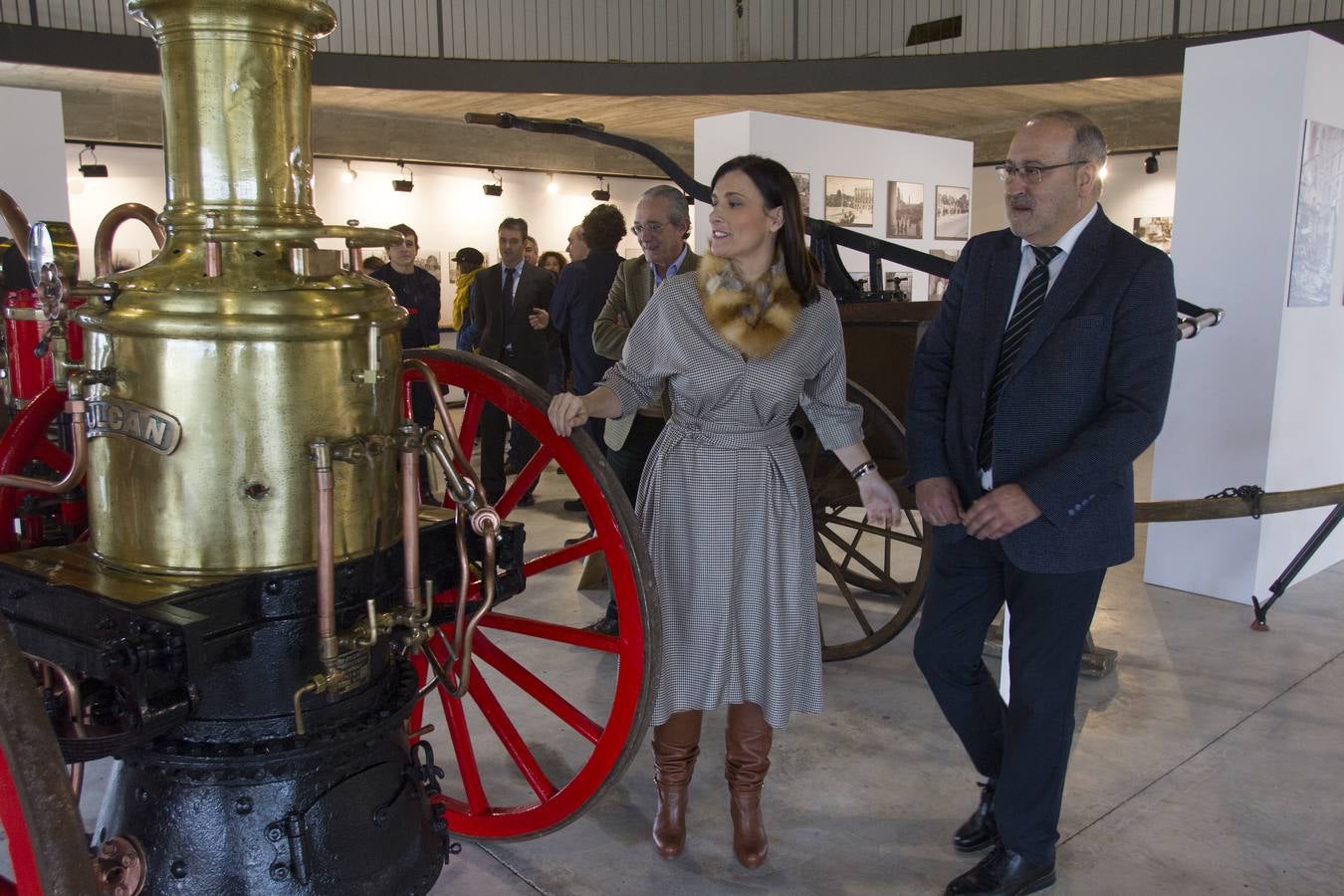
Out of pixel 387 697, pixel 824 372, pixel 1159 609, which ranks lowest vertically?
pixel 1159 609

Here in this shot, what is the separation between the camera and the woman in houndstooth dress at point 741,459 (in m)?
2.50

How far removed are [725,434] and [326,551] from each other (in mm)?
1179

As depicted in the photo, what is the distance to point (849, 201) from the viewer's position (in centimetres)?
892

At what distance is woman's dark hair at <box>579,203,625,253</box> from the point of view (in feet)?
17.6

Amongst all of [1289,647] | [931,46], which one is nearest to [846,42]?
[931,46]

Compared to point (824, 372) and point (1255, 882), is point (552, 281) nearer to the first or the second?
point (824, 372)

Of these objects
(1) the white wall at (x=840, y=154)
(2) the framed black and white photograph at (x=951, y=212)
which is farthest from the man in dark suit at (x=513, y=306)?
(2) the framed black and white photograph at (x=951, y=212)

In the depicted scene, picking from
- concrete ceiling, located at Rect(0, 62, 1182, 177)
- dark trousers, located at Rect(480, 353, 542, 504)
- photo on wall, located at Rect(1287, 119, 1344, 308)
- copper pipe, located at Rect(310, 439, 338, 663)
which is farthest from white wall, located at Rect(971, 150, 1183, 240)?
copper pipe, located at Rect(310, 439, 338, 663)

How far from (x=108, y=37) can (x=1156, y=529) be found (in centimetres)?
917

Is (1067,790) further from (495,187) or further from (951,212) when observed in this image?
(495,187)

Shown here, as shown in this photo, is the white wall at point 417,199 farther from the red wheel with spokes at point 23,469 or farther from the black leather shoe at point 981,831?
the black leather shoe at point 981,831

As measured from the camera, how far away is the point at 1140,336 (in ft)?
7.29

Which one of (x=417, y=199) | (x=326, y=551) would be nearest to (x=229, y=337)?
(x=326, y=551)

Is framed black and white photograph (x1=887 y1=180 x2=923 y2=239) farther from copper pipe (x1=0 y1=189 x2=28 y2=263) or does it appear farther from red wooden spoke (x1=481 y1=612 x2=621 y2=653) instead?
copper pipe (x1=0 y1=189 x2=28 y2=263)
